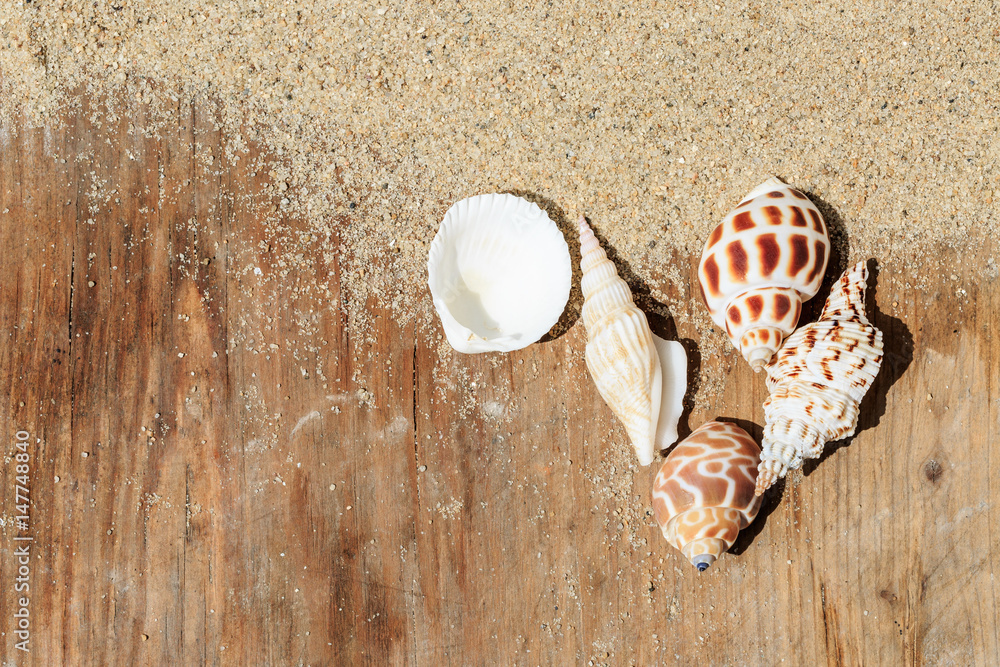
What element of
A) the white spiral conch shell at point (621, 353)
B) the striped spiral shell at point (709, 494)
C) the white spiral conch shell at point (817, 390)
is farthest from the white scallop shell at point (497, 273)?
the white spiral conch shell at point (817, 390)

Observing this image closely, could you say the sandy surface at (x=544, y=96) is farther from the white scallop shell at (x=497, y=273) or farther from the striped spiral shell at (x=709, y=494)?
the striped spiral shell at (x=709, y=494)

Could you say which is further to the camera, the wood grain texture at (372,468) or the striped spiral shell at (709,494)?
the wood grain texture at (372,468)

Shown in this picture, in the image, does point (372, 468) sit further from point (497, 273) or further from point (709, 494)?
point (709, 494)

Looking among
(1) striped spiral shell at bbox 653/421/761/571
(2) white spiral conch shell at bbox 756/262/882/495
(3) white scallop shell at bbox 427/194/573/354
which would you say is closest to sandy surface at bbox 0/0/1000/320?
(3) white scallop shell at bbox 427/194/573/354

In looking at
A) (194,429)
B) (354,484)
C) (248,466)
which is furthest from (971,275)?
(194,429)

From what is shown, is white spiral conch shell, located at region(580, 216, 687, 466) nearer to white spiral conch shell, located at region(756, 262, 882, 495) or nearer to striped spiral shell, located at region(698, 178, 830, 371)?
striped spiral shell, located at region(698, 178, 830, 371)

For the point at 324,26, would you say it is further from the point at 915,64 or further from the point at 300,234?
the point at 915,64
